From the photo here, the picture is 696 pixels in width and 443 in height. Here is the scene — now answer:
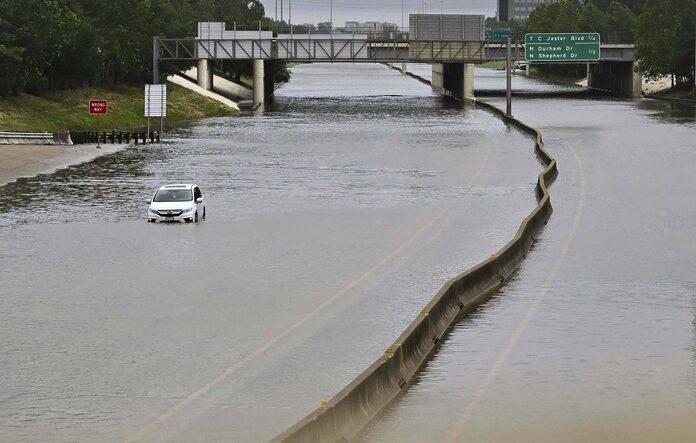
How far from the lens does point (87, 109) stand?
4813 inches

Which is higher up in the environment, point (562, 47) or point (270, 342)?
point (562, 47)

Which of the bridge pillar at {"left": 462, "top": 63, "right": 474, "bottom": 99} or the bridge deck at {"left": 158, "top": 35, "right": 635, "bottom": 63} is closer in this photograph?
the bridge deck at {"left": 158, "top": 35, "right": 635, "bottom": 63}

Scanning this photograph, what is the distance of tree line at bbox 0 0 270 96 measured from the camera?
11644 cm

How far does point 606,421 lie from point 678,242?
2690 centimetres

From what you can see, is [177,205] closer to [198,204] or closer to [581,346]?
[198,204]

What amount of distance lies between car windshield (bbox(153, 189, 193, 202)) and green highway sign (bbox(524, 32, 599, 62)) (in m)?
109

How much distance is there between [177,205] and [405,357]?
2965cm

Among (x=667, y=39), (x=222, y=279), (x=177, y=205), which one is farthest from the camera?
(x=667, y=39)

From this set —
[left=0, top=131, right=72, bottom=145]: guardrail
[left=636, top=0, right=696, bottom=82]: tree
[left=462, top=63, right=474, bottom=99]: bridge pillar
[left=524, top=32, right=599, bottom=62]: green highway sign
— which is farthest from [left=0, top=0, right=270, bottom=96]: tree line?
[left=636, top=0, right=696, bottom=82]: tree

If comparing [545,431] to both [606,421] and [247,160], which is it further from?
[247,160]

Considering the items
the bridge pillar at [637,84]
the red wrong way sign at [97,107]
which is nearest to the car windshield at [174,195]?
the red wrong way sign at [97,107]

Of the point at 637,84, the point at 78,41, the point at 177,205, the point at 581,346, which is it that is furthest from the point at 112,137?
the point at 637,84

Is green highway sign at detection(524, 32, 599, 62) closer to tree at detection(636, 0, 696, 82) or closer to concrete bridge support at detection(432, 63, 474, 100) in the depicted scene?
tree at detection(636, 0, 696, 82)

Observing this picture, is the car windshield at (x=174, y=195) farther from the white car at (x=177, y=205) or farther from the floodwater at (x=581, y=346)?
the floodwater at (x=581, y=346)
